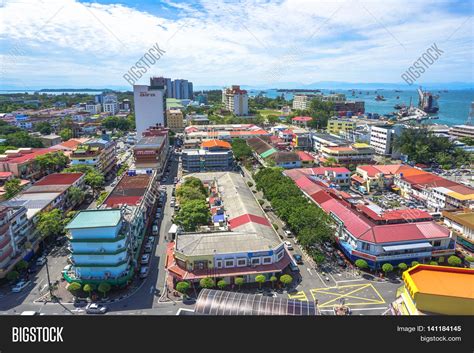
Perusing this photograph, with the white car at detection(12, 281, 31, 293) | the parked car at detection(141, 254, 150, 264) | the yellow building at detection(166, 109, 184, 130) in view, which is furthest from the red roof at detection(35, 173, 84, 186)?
the yellow building at detection(166, 109, 184, 130)

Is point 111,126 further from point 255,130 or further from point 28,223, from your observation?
point 28,223

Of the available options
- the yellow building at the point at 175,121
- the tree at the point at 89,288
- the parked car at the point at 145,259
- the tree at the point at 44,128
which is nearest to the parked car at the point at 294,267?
the parked car at the point at 145,259

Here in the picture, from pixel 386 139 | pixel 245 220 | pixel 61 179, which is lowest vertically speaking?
pixel 245 220

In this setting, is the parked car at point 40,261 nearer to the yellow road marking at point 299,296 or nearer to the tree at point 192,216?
the tree at point 192,216

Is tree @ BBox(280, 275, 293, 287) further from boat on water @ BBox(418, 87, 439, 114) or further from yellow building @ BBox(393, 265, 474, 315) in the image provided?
boat on water @ BBox(418, 87, 439, 114)

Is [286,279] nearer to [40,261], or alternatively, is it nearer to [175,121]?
[40,261]

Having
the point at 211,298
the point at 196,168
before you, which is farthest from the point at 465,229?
the point at 196,168

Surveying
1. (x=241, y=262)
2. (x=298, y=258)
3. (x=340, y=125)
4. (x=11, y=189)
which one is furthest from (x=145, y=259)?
(x=340, y=125)
